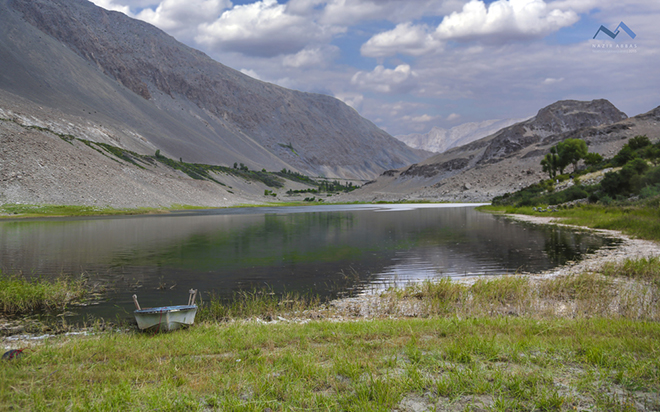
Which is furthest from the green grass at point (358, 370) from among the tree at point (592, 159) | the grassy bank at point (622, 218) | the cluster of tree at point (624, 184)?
the tree at point (592, 159)

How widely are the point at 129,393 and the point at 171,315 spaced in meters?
6.10

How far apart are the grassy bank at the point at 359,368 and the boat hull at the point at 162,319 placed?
1.47 feet

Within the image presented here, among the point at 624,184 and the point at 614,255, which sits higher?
the point at 624,184

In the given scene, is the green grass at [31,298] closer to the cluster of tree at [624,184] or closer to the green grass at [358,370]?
the green grass at [358,370]

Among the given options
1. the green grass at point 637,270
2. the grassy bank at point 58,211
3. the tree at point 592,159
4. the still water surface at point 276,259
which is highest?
the tree at point 592,159

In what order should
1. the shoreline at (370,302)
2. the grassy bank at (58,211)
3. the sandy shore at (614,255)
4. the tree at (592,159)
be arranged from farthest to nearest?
the tree at (592,159) → the grassy bank at (58,211) → the sandy shore at (614,255) → the shoreline at (370,302)

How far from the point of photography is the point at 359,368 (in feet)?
24.6

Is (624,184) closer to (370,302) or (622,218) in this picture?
(622,218)

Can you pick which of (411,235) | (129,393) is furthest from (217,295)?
(411,235)

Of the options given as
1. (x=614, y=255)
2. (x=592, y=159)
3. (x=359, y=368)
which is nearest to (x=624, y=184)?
(x=614, y=255)

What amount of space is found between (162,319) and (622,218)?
146 feet

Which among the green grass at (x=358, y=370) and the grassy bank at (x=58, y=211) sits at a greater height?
the grassy bank at (x=58, y=211)

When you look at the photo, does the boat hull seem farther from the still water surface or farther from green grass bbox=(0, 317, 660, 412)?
the still water surface

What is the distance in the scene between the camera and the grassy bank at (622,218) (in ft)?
107
